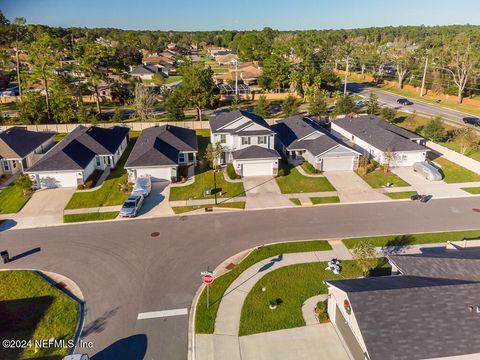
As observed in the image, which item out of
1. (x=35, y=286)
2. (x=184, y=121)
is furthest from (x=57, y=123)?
(x=35, y=286)

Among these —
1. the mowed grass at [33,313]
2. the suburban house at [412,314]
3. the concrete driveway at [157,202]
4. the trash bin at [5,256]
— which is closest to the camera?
the suburban house at [412,314]

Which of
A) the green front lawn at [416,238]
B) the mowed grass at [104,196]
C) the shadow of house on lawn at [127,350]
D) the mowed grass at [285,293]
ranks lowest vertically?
the shadow of house on lawn at [127,350]

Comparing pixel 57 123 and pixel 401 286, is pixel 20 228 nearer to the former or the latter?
pixel 401 286

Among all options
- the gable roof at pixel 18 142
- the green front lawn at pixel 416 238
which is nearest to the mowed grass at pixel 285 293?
the green front lawn at pixel 416 238

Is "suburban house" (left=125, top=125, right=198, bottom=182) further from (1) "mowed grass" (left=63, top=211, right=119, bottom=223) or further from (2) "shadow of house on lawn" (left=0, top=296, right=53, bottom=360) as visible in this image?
(2) "shadow of house on lawn" (left=0, top=296, right=53, bottom=360)

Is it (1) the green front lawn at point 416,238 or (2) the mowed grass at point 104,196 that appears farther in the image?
(2) the mowed grass at point 104,196

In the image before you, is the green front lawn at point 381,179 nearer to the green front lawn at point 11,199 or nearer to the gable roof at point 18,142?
the green front lawn at point 11,199

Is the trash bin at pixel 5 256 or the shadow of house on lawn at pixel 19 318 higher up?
the trash bin at pixel 5 256

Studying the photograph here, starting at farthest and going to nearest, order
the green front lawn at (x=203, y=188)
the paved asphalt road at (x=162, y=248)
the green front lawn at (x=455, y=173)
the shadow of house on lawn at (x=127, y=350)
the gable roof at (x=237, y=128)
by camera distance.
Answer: the gable roof at (x=237, y=128) → the green front lawn at (x=455, y=173) → the green front lawn at (x=203, y=188) → the paved asphalt road at (x=162, y=248) → the shadow of house on lawn at (x=127, y=350)
